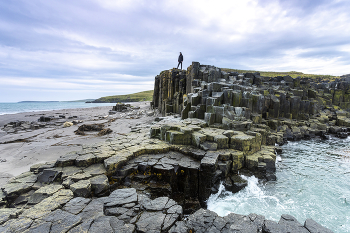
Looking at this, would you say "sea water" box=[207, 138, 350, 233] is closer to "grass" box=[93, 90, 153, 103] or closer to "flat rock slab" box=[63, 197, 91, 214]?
"flat rock slab" box=[63, 197, 91, 214]

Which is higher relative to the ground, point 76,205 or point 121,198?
point 76,205

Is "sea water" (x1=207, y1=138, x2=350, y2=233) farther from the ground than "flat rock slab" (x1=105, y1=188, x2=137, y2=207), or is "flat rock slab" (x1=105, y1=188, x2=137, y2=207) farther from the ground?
"flat rock slab" (x1=105, y1=188, x2=137, y2=207)

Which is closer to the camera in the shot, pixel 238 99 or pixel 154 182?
pixel 154 182

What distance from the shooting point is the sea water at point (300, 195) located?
5797mm

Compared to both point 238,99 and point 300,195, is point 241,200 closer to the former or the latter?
point 300,195

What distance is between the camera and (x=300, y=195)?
6906 millimetres

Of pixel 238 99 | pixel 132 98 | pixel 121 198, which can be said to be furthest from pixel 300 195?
pixel 132 98

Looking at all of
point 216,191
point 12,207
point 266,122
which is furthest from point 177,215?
point 266,122

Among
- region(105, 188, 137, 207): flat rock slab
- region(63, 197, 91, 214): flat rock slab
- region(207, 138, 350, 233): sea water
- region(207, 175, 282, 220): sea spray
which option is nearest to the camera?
region(63, 197, 91, 214): flat rock slab

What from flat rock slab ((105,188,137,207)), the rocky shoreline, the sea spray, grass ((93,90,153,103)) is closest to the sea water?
the sea spray

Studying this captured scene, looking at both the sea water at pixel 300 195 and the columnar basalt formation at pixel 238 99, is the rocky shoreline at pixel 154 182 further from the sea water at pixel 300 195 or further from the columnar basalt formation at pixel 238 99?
the sea water at pixel 300 195

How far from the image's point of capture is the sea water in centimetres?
580

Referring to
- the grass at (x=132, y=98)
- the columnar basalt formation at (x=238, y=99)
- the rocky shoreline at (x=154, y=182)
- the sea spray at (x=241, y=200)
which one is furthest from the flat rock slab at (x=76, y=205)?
the grass at (x=132, y=98)

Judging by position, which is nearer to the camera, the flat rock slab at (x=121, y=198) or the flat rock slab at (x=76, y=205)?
the flat rock slab at (x=76, y=205)
